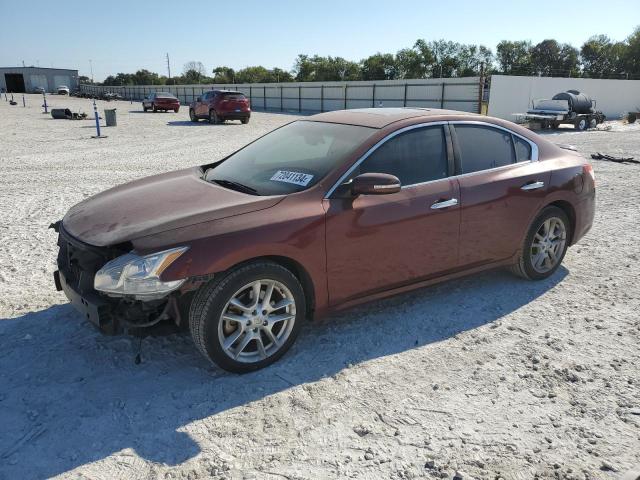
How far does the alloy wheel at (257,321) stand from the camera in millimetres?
3318

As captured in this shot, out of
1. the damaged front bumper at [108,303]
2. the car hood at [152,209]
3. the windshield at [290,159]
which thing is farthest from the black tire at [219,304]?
the windshield at [290,159]

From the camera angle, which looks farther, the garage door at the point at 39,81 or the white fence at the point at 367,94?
the garage door at the point at 39,81

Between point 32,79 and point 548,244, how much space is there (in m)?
133

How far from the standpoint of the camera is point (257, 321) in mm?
3396

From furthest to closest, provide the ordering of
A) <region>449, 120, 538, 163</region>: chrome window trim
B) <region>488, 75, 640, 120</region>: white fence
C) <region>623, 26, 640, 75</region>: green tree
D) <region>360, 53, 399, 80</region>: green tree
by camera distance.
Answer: <region>360, 53, 399, 80</region>: green tree
<region>623, 26, 640, 75</region>: green tree
<region>488, 75, 640, 120</region>: white fence
<region>449, 120, 538, 163</region>: chrome window trim

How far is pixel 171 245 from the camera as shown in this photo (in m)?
3.10

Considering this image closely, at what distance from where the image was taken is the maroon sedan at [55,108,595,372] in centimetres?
318

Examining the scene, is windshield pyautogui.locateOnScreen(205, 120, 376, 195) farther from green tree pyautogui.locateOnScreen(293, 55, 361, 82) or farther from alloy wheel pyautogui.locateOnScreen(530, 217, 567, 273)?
green tree pyautogui.locateOnScreen(293, 55, 361, 82)

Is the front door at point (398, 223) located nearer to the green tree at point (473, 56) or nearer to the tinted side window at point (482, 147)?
the tinted side window at point (482, 147)

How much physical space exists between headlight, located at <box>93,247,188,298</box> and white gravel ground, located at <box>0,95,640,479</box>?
675mm

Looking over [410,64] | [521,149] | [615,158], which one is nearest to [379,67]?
[410,64]

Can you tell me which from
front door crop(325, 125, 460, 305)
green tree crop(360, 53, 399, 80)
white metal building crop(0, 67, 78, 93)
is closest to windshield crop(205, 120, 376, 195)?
front door crop(325, 125, 460, 305)

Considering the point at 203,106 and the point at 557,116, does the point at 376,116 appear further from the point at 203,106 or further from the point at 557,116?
the point at 203,106

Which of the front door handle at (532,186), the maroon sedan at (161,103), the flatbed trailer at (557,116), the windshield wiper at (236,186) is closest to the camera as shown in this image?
the windshield wiper at (236,186)
